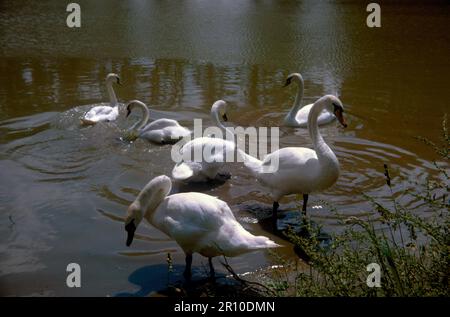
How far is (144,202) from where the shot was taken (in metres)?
4.27

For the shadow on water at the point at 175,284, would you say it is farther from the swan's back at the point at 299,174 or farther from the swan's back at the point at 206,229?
the swan's back at the point at 299,174

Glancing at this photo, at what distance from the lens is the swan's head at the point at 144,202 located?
4.22m

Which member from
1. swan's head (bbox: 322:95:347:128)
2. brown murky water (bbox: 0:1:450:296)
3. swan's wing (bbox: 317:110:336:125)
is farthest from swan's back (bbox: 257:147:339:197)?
swan's wing (bbox: 317:110:336:125)

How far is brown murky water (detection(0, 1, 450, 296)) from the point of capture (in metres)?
4.67

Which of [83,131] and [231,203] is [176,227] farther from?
[83,131]

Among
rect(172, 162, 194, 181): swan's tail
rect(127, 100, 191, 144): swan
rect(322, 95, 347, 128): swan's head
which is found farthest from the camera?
rect(127, 100, 191, 144): swan

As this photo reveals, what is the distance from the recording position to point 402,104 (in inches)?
353

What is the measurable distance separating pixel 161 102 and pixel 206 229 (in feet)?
17.2

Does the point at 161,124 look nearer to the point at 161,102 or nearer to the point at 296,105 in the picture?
the point at 161,102

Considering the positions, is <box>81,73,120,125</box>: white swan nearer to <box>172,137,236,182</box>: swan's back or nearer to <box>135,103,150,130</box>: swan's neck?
<box>135,103,150,130</box>: swan's neck

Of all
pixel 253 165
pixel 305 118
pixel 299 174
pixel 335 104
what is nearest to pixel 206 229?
pixel 299 174

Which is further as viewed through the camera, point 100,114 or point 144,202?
point 100,114

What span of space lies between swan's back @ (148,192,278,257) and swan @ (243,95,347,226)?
3.34ft

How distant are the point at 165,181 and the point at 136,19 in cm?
1216
